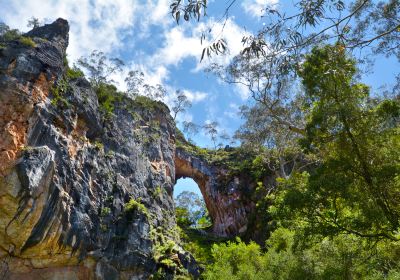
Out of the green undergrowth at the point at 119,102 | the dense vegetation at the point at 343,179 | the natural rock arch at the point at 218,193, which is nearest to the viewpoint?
the dense vegetation at the point at 343,179

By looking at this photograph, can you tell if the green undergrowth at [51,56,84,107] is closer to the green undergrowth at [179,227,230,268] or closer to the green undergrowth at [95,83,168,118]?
the green undergrowth at [95,83,168,118]

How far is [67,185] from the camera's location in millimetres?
13094

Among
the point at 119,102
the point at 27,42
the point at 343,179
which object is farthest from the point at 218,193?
the point at 343,179

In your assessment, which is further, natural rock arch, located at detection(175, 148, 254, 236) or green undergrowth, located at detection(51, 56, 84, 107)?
natural rock arch, located at detection(175, 148, 254, 236)

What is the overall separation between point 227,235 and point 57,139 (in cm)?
1530

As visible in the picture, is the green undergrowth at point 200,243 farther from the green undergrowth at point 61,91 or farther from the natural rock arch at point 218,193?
the green undergrowth at point 61,91

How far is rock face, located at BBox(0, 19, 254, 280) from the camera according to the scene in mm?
11633

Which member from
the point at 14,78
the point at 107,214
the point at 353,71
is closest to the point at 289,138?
the point at 107,214

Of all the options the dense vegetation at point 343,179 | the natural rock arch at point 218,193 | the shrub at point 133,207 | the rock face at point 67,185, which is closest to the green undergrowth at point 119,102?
the rock face at point 67,185

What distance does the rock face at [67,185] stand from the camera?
11.6 meters

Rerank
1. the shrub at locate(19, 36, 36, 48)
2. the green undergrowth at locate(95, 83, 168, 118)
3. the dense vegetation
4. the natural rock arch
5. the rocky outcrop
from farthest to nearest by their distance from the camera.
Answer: the natural rock arch, the green undergrowth at locate(95, 83, 168, 118), the shrub at locate(19, 36, 36, 48), the rocky outcrop, the dense vegetation

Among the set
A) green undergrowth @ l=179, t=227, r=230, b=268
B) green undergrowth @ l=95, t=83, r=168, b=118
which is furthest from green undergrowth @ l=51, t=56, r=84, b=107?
green undergrowth @ l=179, t=227, r=230, b=268

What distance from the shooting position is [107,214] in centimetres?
1445

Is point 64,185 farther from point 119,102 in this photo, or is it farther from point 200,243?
point 200,243
